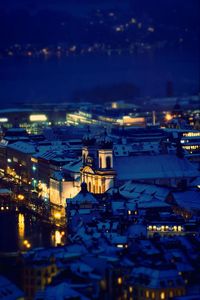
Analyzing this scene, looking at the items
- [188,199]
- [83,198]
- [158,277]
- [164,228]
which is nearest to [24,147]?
[83,198]

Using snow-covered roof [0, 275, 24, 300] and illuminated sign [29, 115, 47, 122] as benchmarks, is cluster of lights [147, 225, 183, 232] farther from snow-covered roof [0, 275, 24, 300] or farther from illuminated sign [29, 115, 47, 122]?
illuminated sign [29, 115, 47, 122]

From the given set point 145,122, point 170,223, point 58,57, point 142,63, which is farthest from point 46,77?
point 170,223

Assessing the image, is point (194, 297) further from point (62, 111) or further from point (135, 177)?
point (62, 111)

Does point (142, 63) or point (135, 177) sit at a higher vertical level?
point (142, 63)

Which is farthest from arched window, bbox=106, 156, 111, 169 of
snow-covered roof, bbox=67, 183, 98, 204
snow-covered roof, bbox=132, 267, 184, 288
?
snow-covered roof, bbox=132, 267, 184, 288

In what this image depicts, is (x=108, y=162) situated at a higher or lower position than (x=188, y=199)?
higher

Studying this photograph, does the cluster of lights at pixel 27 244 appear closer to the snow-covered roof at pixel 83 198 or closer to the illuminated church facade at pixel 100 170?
the snow-covered roof at pixel 83 198

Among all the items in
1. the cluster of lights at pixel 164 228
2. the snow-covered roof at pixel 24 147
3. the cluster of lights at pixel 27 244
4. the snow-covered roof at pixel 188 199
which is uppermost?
the snow-covered roof at pixel 24 147

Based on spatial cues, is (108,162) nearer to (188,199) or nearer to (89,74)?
(188,199)

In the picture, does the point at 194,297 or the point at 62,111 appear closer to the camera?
the point at 194,297

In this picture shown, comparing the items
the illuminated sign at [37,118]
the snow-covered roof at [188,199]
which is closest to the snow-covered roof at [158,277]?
the snow-covered roof at [188,199]


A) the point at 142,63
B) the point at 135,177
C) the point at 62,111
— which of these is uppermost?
the point at 142,63
